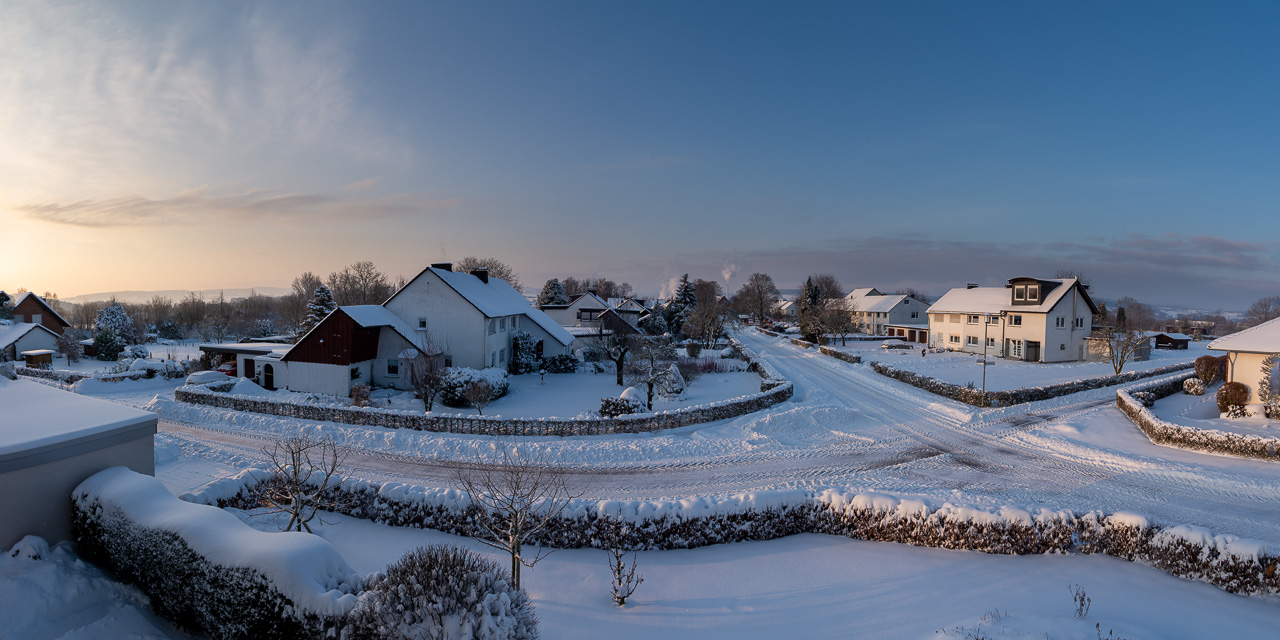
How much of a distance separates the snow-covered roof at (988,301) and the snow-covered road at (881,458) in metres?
19.2

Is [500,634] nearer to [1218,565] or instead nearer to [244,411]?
[1218,565]

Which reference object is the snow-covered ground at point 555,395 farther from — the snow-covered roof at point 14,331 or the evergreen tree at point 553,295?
the evergreen tree at point 553,295

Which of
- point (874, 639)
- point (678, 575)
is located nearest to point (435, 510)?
point (678, 575)

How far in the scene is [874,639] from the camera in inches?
326

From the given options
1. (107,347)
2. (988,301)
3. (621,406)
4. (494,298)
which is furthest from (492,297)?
(988,301)

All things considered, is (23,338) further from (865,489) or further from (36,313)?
(865,489)

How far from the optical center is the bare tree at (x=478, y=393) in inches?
991

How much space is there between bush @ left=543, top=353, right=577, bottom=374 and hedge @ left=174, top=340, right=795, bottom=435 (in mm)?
16642

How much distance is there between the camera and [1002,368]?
125 feet

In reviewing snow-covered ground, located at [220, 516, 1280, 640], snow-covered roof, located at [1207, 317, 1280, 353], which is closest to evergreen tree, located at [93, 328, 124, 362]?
snow-covered ground, located at [220, 516, 1280, 640]

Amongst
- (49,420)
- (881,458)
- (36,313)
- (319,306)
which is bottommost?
(881,458)

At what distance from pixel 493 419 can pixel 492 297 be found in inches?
730

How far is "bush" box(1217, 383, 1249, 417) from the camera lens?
2173cm

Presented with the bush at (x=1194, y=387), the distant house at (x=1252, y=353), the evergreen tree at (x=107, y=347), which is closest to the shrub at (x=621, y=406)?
the distant house at (x=1252, y=353)
